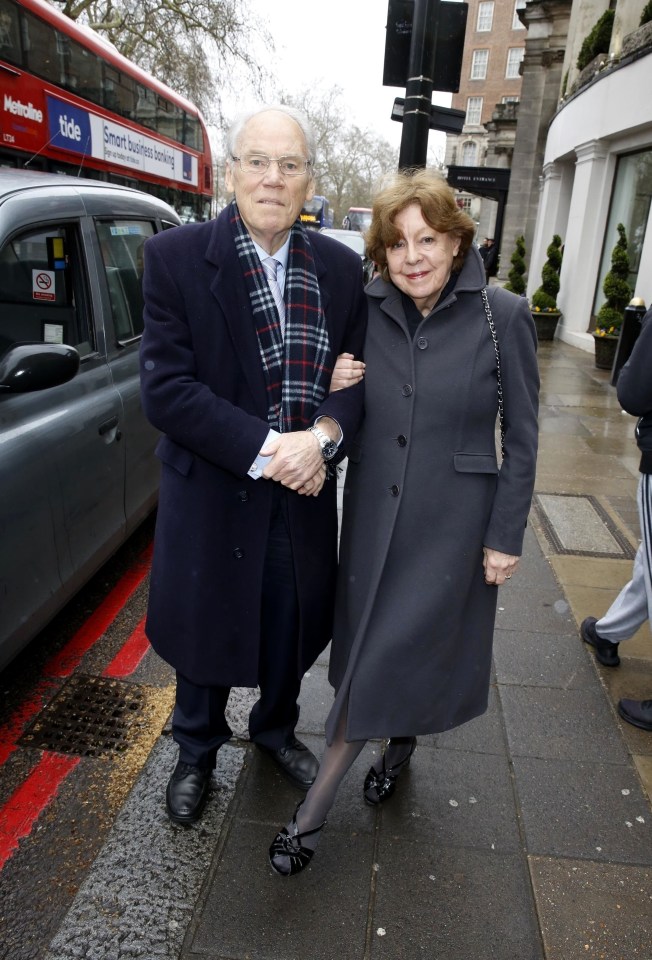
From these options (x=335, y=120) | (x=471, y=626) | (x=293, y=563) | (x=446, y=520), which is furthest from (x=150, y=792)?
(x=335, y=120)

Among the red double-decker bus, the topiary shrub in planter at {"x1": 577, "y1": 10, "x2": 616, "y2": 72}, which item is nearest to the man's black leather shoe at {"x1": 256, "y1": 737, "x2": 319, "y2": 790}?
the red double-decker bus

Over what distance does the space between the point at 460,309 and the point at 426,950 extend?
176cm

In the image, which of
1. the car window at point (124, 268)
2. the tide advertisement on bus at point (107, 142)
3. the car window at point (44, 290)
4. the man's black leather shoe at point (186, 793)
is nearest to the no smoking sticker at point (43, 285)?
the car window at point (44, 290)

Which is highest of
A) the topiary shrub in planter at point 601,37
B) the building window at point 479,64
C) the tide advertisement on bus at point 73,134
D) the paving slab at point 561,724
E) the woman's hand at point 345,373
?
the building window at point 479,64

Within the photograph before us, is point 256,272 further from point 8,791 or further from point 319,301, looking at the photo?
point 8,791

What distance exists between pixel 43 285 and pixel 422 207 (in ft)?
5.96

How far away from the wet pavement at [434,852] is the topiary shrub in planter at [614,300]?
27.5ft

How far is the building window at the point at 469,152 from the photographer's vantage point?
68938 mm

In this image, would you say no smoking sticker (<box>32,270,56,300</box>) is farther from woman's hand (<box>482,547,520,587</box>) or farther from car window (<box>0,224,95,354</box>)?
woman's hand (<box>482,547,520,587</box>)

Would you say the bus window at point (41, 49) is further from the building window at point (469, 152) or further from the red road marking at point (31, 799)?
the building window at point (469, 152)

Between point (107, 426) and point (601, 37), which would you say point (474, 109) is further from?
point (107, 426)

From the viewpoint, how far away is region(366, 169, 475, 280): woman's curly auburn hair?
2.01 meters

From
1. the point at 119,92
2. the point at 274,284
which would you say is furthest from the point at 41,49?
the point at 274,284

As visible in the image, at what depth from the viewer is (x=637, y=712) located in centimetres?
302
